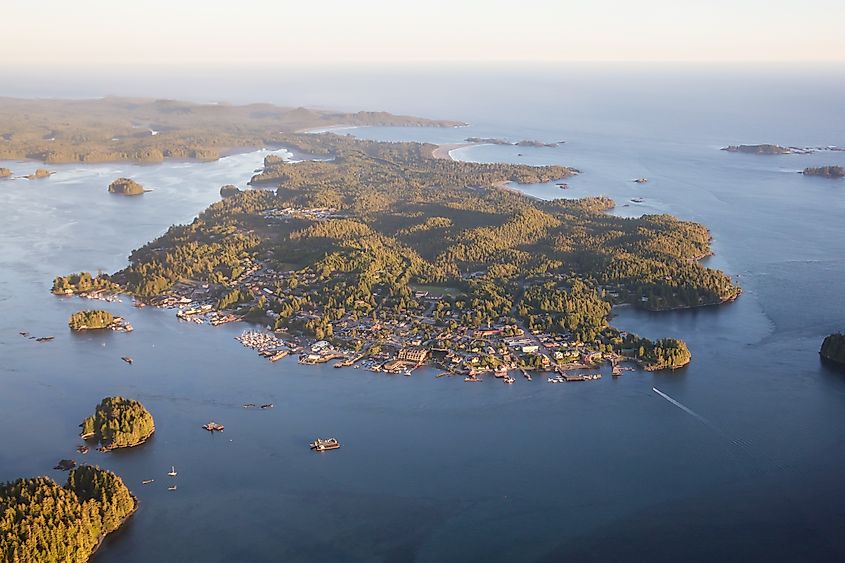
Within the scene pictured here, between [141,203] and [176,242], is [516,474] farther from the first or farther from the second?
[141,203]

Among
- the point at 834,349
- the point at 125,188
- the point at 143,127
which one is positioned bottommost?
the point at 834,349

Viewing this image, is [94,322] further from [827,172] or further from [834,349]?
[827,172]

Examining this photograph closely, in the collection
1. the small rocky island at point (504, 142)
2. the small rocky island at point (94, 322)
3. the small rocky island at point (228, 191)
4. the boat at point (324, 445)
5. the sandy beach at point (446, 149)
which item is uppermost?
the small rocky island at point (504, 142)

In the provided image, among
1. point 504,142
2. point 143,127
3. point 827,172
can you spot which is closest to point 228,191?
point 504,142

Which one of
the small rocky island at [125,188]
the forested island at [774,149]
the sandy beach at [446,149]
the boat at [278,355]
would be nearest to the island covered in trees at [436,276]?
the boat at [278,355]

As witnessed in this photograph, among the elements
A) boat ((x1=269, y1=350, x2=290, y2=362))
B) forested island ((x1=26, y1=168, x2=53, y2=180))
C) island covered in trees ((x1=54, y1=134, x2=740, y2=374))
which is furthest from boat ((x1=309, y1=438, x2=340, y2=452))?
forested island ((x1=26, y1=168, x2=53, y2=180))

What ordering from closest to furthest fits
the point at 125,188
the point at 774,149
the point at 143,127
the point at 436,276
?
1. the point at 436,276
2. the point at 125,188
3. the point at 774,149
4. the point at 143,127

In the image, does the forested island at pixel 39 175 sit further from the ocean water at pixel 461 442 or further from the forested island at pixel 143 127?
the ocean water at pixel 461 442
